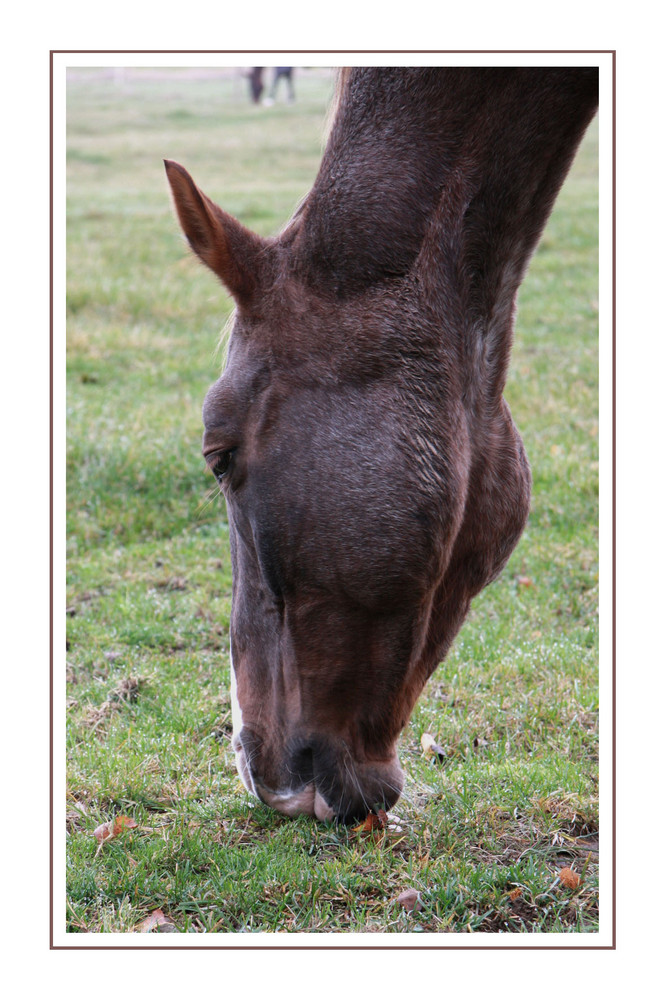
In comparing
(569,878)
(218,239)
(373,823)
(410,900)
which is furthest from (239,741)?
(218,239)

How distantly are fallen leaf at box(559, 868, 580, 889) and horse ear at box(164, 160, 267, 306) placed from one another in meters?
1.91

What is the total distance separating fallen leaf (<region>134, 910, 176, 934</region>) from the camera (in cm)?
257

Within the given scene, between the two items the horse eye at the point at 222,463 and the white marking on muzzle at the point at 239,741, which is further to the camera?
the white marking on muzzle at the point at 239,741

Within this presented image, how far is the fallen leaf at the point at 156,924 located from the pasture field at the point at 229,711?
0.02m

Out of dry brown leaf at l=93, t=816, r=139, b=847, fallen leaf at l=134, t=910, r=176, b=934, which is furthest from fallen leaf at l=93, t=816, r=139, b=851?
fallen leaf at l=134, t=910, r=176, b=934

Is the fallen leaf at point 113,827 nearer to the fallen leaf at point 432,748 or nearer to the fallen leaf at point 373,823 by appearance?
the fallen leaf at point 373,823

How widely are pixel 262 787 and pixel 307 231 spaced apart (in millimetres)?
1573

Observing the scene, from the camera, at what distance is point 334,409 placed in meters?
2.38

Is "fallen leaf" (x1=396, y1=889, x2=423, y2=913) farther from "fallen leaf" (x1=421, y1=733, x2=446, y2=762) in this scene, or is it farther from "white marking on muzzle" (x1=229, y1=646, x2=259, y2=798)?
"fallen leaf" (x1=421, y1=733, x2=446, y2=762)

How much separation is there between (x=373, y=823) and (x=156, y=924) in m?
0.70

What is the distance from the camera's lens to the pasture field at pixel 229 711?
8.91 feet

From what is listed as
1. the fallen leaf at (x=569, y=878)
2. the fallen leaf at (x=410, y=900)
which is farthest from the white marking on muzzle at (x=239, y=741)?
the fallen leaf at (x=569, y=878)
